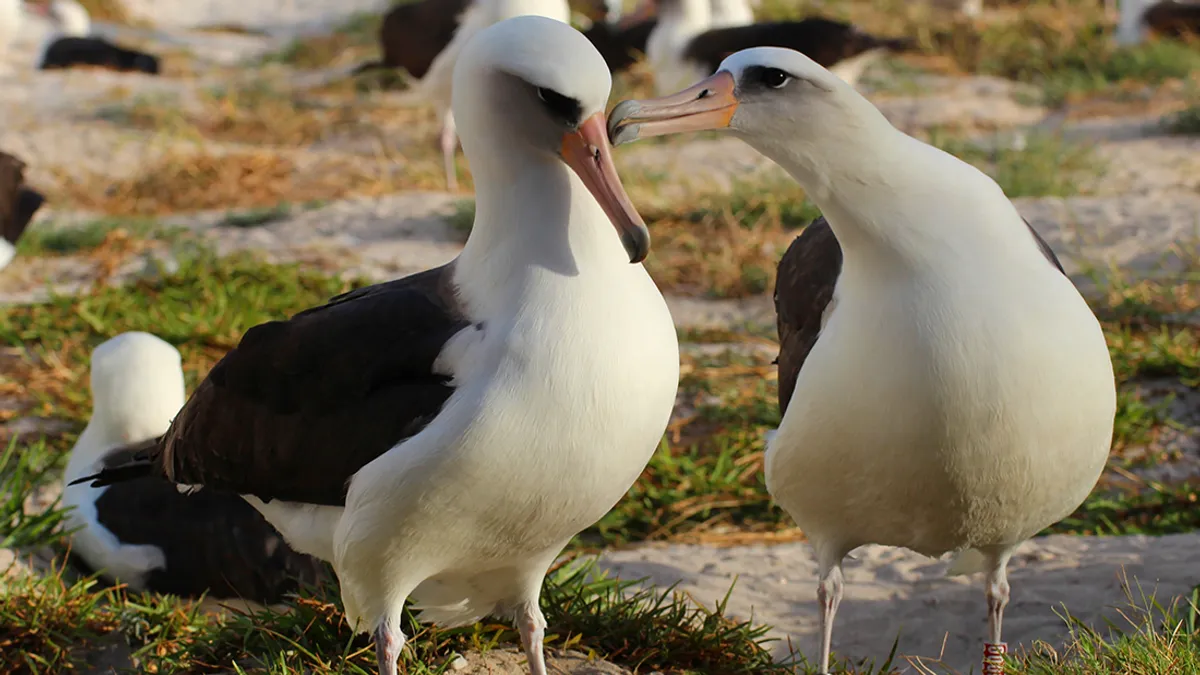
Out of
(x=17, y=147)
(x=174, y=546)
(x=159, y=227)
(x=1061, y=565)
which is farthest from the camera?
(x=17, y=147)

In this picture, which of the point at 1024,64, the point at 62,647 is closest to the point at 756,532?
the point at 62,647

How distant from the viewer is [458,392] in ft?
8.88

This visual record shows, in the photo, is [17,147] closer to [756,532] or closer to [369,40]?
[369,40]

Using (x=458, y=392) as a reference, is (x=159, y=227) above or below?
below

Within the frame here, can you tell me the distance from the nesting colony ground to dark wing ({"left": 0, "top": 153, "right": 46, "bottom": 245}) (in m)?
0.15

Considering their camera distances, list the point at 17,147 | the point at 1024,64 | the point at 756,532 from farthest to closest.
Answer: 1. the point at 1024,64
2. the point at 17,147
3. the point at 756,532

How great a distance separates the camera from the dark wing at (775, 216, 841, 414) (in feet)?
10.8

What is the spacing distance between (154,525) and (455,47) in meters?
5.57

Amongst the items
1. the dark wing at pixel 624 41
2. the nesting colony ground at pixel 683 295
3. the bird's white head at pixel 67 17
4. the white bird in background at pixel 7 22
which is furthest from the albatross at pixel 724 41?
the bird's white head at pixel 67 17

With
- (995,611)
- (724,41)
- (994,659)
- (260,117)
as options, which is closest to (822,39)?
(724,41)

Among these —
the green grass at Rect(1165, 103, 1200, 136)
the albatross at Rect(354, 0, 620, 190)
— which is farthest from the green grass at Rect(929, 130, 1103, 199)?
the albatross at Rect(354, 0, 620, 190)

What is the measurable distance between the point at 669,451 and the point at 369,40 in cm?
1235

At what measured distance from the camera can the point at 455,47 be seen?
31.6ft

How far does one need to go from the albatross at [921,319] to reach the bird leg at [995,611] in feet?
1.09
